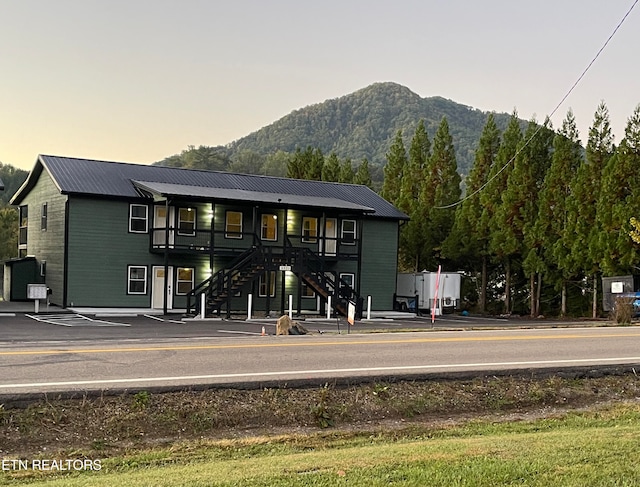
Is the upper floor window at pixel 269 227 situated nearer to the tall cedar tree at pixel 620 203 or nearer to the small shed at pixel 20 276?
the small shed at pixel 20 276

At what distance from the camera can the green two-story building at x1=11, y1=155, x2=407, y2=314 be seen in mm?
31125

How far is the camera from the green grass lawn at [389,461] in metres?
6.30

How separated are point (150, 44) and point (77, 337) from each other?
1976 centimetres

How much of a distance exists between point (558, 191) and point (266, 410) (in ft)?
106

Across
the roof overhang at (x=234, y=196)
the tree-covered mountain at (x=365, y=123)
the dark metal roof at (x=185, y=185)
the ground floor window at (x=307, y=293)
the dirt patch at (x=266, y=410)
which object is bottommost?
the dirt patch at (x=266, y=410)

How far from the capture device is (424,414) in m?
10.0

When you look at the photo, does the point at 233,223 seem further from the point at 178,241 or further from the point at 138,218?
the point at 138,218

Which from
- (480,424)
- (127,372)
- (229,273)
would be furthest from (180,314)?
(480,424)

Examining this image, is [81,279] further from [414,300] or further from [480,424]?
[480,424]

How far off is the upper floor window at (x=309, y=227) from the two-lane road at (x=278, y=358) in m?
19.0

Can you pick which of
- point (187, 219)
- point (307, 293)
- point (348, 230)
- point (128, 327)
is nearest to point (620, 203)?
point (348, 230)

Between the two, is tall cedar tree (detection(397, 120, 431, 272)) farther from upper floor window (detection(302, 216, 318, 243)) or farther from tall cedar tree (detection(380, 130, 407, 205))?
upper floor window (detection(302, 216, 318, 243))

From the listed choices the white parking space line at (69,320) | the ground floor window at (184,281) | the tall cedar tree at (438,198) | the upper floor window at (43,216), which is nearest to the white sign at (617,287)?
the tall cedar tree at (438,198)

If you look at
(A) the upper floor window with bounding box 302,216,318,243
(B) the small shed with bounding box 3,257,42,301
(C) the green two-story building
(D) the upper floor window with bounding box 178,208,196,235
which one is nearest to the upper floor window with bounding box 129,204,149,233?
(C) the green two-story building
